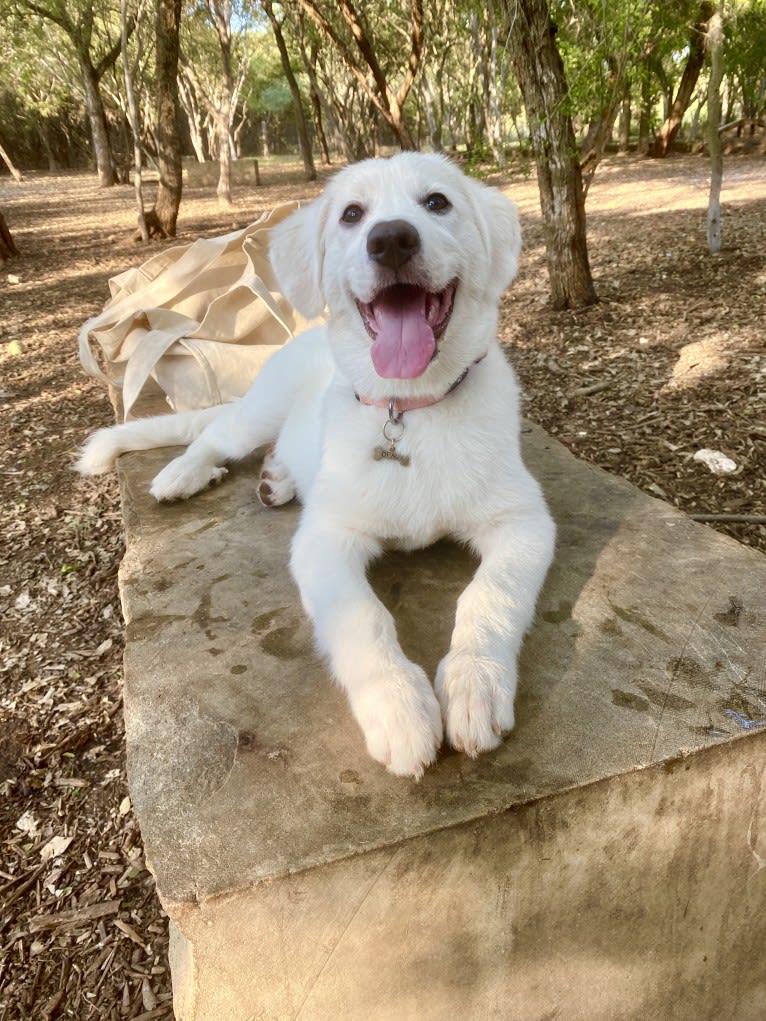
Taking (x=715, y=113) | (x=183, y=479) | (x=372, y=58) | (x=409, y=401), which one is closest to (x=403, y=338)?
(x=409, y=401)

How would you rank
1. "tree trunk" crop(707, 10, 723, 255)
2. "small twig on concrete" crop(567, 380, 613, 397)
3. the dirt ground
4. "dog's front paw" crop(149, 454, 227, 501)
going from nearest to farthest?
the dirt ground → "dog's front paw" crop(149, 454, 227, 501) → "small twig on concrete" crop(567, 380, 613, 397) → "tree trunk" crop(707, 10, 723, 255)

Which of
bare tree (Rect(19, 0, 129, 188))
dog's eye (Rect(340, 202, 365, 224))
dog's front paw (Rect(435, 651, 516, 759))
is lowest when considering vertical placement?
dog's front paw (Rect(435, 651, 516, 759))

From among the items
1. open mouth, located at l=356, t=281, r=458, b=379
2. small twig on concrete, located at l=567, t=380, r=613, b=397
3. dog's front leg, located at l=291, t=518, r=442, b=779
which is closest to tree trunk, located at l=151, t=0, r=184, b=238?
small twig on concrete, located at l=567, t=380, r=613, b=397

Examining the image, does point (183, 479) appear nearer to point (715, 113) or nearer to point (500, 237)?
point (500, 237)

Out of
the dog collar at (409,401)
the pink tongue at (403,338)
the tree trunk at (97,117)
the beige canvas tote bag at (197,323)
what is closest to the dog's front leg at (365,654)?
the dog collar at (409,401)

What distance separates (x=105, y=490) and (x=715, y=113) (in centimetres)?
590

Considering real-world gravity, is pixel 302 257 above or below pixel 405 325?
above

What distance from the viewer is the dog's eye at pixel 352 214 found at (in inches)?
89.1

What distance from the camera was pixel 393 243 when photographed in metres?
1.90

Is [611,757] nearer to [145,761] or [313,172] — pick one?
[145,761]

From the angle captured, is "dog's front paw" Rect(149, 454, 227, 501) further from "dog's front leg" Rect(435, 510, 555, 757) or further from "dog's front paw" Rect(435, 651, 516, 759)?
"dog's front paw" Rect(435, 651, 516, 759)

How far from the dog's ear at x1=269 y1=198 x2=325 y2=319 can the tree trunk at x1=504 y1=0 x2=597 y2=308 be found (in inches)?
127

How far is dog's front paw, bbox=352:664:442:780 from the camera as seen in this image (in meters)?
1.38

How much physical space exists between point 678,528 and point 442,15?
26.1 metres
